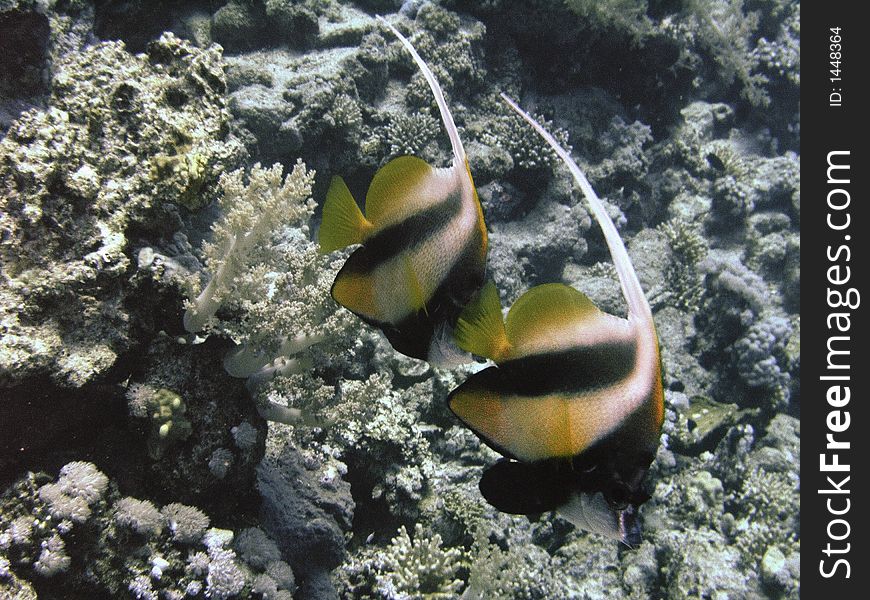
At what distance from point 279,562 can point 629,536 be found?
100 inches

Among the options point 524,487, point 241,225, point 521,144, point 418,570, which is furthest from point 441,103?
point 521,144

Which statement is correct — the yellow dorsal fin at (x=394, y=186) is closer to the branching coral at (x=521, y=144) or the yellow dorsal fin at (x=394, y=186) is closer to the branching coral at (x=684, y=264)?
the branching coral at (x=521, y=144)

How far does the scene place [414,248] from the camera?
1.18 metres

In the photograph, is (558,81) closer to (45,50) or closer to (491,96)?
(491,96)

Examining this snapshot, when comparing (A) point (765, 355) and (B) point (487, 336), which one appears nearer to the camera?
(B) point (487, 336)

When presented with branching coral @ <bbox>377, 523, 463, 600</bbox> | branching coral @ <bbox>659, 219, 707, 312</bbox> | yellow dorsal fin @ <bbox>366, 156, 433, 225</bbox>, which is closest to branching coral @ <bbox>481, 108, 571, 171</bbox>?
branching coral @ <bbox>659, 219, 707, 312</bbox>

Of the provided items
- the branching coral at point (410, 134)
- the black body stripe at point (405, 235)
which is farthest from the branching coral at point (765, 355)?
the black body stripe at point (405, 235)

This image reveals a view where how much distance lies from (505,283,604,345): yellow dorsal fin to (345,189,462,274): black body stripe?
0.30 metres

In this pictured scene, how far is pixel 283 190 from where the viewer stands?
275cm

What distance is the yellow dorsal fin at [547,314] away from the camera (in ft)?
3.20

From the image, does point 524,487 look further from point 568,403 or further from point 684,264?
point 684,264

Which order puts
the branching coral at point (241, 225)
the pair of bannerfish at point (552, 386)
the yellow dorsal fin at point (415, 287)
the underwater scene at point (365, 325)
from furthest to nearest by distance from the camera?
the branching coral at point (241, 225) < the yellow dorsal fin at point (415, 287) < the underwater scene at point (365, 325) < the pair of bannerfish at point (552, 386)

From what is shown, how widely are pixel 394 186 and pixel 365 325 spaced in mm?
2787
